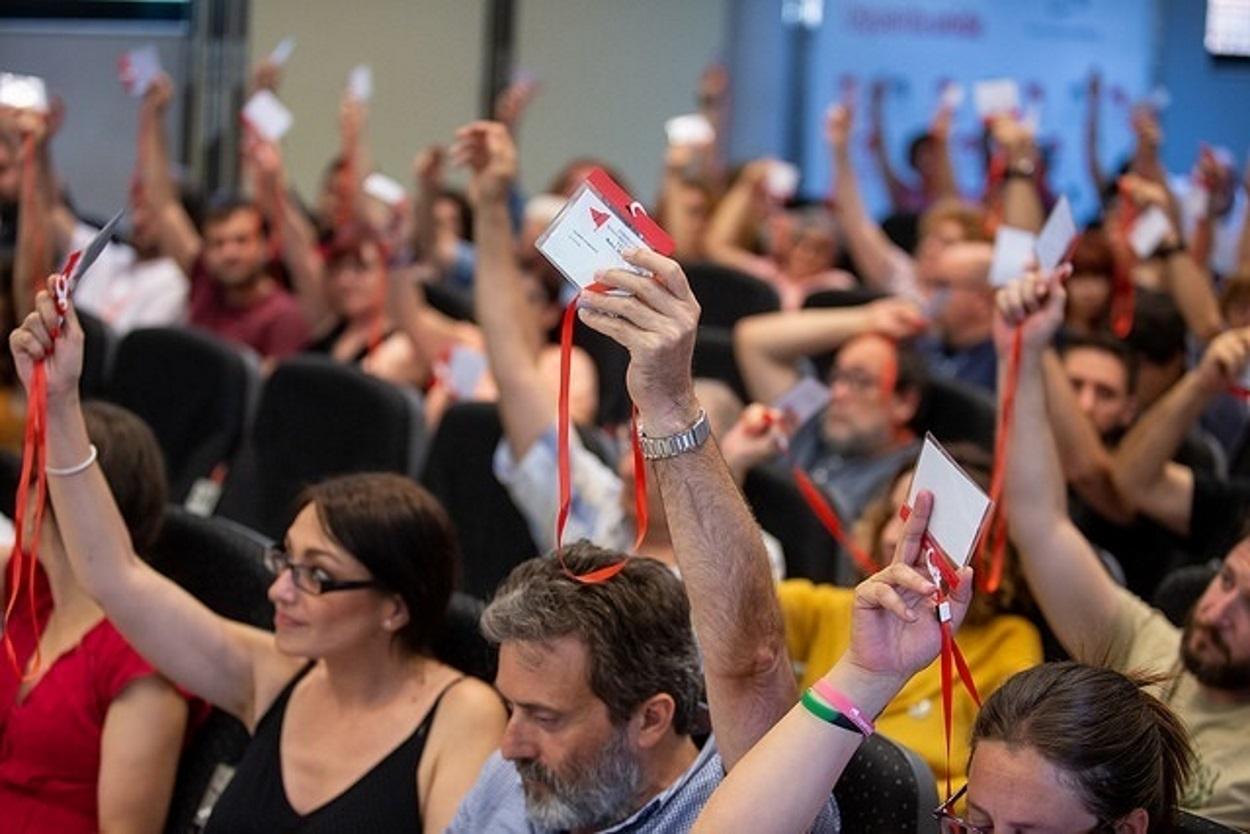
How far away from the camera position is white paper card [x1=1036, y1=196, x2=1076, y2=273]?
2945 millimetres

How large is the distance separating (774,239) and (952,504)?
546 cm

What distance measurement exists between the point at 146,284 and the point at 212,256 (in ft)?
1.78

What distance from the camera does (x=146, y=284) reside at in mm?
6543

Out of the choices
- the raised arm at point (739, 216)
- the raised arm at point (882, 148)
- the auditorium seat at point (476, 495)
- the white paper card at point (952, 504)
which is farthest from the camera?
the raised arm at point (882, 148)

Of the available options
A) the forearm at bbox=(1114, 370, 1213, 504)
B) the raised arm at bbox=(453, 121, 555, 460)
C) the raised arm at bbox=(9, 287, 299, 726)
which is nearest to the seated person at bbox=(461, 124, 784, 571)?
the raised arm at bbox=(453, 121, 555, 460)

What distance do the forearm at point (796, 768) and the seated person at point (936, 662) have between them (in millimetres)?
1024

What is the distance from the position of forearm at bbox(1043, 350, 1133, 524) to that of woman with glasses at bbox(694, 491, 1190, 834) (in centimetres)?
176

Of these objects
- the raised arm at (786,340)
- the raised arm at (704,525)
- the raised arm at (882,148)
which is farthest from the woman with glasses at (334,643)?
the raised arm at (882,148)

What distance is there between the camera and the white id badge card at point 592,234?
6.28 ft

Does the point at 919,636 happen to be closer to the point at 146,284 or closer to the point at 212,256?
the point at 212,256

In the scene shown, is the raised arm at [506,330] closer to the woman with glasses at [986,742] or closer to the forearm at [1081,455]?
the forearm at [1081,455]

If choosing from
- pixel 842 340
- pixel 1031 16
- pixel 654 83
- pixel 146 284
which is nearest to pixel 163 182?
pixel 146 284

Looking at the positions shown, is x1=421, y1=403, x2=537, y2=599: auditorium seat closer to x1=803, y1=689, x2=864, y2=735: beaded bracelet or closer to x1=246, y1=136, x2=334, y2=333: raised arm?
x1=246, y1=136, x2=334, y2=333: raised arm

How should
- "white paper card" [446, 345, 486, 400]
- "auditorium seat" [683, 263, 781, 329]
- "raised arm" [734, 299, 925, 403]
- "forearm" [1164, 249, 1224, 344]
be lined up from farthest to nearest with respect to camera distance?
"auditorium seat" [683, 263, 781, 329] → "forearm" [1164, 249, 1224, 344] → "raised arm" [734, 299, 925, 403] → "white paper card" [446, 345, 486, 400]
